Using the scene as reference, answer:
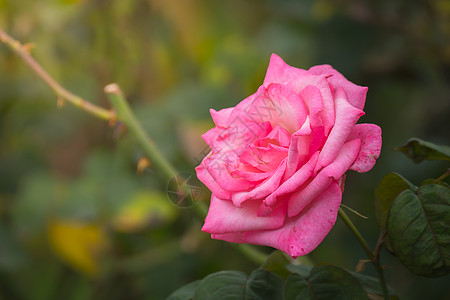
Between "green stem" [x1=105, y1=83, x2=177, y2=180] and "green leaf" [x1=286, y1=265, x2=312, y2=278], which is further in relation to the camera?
"green stem" [x1=105, y1=83, x2=177, y2=180]

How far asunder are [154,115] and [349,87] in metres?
0.66

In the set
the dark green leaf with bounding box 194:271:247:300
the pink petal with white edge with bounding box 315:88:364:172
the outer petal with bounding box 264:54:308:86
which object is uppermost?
the outer petal with bounding box 264:54:308:86

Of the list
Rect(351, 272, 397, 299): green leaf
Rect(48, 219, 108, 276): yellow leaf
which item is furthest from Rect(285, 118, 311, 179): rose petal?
Rect(48, 219, 108, 276): yellow leaf

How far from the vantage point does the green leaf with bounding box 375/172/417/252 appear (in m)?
0.31

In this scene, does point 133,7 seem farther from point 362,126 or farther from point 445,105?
point 362,126

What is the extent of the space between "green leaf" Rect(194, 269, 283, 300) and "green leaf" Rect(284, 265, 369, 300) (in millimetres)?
16

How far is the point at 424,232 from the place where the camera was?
280 millimetres

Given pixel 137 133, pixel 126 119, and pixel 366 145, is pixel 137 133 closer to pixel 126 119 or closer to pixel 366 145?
pixel 126 119

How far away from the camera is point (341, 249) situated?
37.0 inches

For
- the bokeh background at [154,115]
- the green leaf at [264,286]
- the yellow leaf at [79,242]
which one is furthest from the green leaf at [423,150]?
the yellow leaf at [79,242]

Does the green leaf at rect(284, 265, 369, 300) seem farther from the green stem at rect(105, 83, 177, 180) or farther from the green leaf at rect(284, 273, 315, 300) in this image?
the green stem at rect(105, 83, 177, 180)

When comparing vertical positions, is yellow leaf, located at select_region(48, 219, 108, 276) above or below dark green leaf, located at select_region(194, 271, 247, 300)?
below

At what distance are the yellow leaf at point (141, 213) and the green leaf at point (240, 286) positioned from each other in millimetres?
579

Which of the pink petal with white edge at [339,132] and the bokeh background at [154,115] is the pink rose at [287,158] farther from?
the bokeh background at [154,115]
